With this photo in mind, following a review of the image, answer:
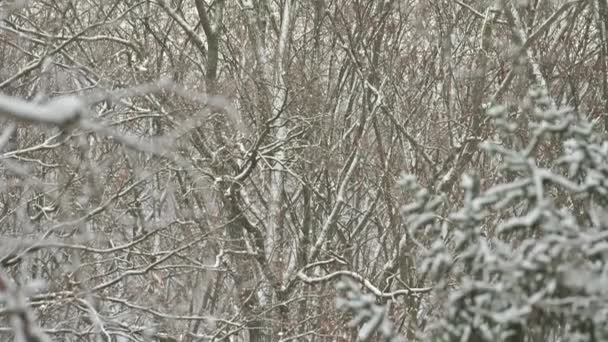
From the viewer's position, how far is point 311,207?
9461 mm

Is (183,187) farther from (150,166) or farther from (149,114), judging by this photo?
(149,114)

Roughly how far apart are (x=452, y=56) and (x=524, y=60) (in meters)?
1.52

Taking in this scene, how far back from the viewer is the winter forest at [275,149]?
6.74m

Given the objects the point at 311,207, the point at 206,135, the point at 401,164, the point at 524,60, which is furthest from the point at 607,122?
the point at 206,135

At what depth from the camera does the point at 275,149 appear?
28.7ft

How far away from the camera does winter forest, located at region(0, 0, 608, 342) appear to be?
6738mm

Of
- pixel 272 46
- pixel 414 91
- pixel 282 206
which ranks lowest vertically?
pixel 282 206

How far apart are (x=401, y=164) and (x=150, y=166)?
263 centimetres

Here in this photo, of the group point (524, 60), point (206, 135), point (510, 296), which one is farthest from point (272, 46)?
point (510, 296)

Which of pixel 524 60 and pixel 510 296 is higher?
pixel 524 60

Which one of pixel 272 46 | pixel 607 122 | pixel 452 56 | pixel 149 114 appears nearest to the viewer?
pixel 607 122

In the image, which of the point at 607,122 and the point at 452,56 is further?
the point at 452,56

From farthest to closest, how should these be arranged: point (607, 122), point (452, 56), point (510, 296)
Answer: point (452, 56)
point (607, 122)
point (510, 296)

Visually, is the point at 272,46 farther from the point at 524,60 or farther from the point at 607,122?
the point at 607,122
